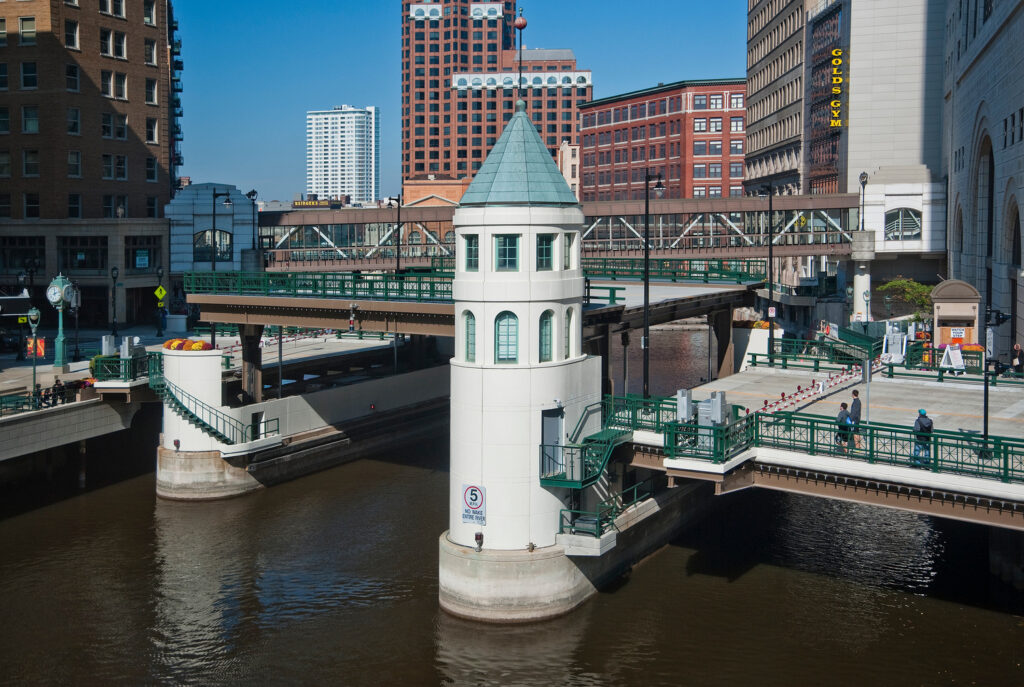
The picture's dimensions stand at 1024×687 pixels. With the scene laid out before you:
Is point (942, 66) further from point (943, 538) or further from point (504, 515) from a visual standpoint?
point (504, 515)

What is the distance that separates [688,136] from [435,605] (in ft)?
434

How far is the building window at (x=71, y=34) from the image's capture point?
3009 inches

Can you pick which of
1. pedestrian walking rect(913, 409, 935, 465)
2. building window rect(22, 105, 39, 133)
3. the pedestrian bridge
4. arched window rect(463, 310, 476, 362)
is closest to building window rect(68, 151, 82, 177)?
building window rect(22, 105, 39, 133)

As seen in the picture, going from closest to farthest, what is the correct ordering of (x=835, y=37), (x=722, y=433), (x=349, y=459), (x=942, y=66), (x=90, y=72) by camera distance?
(x=722, y=433)
(x=349, y=459)
(x=90, y=72)
(x=942, y=66)
(x=835, y=37)

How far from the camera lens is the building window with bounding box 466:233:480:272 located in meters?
31.0

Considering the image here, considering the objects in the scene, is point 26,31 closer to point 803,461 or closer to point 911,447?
point 803,461

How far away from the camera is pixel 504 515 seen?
3025 centimetres

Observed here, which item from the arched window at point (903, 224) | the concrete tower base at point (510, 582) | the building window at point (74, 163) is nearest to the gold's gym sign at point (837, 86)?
Answer: the arched window at point (903, 224)

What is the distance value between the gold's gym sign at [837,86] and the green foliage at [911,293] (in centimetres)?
1982

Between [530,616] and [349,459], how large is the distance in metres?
22.0

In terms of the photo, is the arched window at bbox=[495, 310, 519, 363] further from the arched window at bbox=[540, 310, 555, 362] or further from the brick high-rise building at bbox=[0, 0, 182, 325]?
the brick high-rise building at bbox=[0, 0, 182, 325]

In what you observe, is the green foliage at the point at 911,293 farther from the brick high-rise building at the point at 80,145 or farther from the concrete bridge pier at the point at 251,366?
the brick high-rise building at the point at 80,145

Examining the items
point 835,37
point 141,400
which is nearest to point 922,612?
point 141,400

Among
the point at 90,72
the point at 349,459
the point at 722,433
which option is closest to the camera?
the point at 722,433
